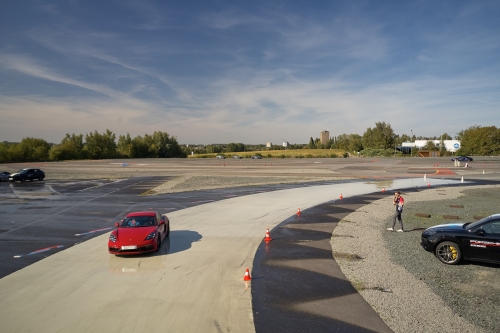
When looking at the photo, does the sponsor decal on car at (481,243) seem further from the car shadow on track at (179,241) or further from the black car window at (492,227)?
the car shadow on track at (179,241)

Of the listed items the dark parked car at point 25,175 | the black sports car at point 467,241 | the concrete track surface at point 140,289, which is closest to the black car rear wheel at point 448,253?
the black sports car at point 467,241

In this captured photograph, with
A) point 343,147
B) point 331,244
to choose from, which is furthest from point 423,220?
point 343,147

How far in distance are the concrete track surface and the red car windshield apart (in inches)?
45.2

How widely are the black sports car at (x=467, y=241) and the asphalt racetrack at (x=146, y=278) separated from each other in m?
3.68

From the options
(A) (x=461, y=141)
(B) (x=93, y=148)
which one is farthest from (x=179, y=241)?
(A) (x=461, y=141)

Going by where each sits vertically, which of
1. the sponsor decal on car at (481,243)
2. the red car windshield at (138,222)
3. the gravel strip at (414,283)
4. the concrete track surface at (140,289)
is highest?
the red car windshield at (138,222)

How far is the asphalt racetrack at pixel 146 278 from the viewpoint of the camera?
284 inches

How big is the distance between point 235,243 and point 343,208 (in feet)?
32.6

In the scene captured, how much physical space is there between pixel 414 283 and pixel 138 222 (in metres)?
9.72

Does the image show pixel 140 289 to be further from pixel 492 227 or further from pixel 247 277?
pixel 492 227

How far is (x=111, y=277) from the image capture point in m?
9.84

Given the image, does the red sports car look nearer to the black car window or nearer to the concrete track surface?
the concrete track surface

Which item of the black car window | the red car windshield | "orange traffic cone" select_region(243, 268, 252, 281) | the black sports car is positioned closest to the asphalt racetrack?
"orange traffic cone" select_region(243, 268, 252, 281)

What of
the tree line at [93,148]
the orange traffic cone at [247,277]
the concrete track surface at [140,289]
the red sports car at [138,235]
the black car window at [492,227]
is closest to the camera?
the concrete track surface at [140,289]
